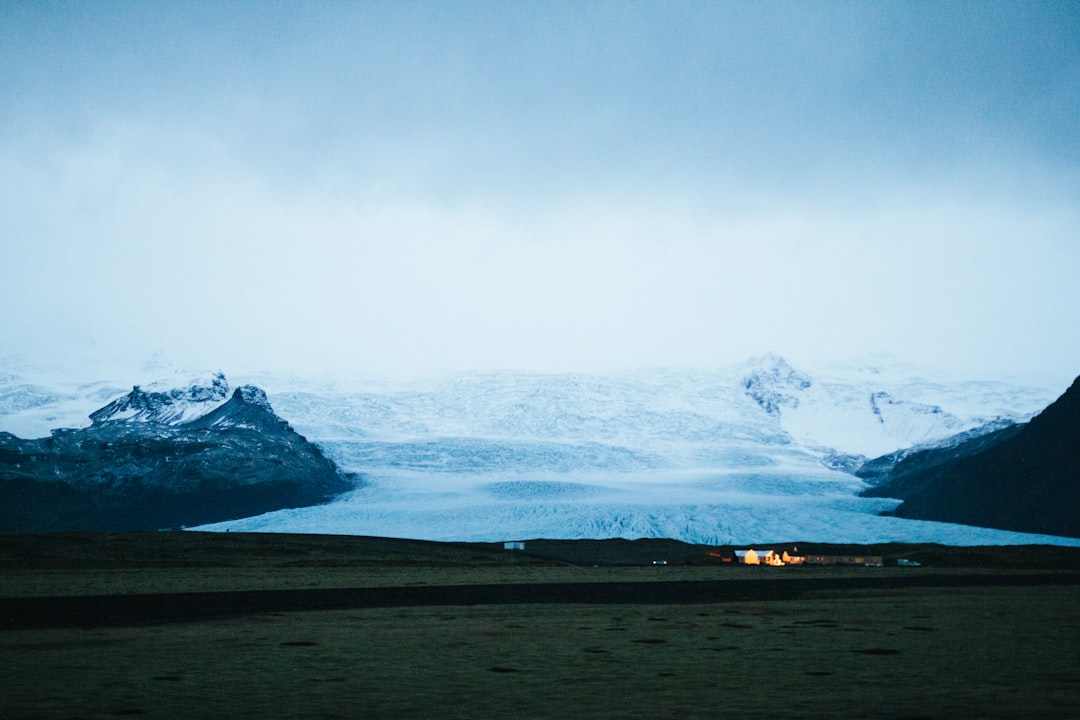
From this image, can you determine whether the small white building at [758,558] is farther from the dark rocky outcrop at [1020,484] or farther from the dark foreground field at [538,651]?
the dark rocky outcrop at [1020,484]

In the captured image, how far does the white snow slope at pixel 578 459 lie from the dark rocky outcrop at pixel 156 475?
4297mm

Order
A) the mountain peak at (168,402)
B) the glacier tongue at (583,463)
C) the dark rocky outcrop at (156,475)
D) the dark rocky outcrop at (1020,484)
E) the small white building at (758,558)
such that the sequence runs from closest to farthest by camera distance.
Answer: the small white building at (758,558)
the glacier tongue at (583,463)
the dark rocky outcrop at (1020,484)
the dark rocky outcrop at (156,475)
the mountain peak at (168,402)

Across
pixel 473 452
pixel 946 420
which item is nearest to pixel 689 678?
pixel 473 452

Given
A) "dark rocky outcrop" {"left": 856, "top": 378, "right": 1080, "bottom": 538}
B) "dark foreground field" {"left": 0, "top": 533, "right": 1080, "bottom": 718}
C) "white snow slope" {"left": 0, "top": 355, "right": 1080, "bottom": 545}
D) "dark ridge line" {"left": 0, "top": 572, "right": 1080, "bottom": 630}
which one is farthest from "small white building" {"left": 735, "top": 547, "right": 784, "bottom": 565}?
"dark rocky outcrop" {"left": 856, "top": 378, "right": 1080, "bottom": 538}

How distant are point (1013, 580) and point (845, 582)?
6000mm

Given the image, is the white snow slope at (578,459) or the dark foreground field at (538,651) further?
the white snow slope at (578,459)

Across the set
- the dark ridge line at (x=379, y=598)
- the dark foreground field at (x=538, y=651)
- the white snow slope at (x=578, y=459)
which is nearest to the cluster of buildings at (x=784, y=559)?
the white snow slope at (x=578, y=459)

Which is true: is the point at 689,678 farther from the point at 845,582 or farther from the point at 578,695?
the point at 845,582

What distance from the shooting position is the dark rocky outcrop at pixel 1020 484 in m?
100

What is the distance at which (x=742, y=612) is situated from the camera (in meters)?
20.6

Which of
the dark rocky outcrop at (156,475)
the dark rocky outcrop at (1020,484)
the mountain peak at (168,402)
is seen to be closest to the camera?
the dark rocky outcrop at (1020,484)

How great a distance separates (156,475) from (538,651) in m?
113

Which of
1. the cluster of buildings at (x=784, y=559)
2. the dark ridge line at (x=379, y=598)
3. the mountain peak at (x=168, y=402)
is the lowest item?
the cluster of buildings at (x=784, y=559)

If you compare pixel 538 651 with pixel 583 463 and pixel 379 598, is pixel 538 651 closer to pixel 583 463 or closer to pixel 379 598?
pixel 379 598
